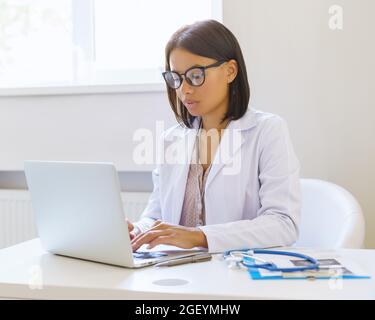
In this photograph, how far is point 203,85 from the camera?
1.62 m

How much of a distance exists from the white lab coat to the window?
1.01 metres

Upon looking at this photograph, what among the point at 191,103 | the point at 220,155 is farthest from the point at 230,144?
the point at 191,103

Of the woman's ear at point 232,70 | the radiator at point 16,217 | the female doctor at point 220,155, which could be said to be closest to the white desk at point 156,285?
the female doctor at point 220,155

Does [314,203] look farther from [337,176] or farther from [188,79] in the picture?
[188,79]

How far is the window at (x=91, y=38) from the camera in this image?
8.95 feet

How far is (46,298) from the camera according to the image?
1.04 m

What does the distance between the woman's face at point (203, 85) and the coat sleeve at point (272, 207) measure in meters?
0.17

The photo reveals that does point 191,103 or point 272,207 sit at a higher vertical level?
point 191,103

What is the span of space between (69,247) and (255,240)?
43cm

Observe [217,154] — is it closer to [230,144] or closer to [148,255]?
[230,144]

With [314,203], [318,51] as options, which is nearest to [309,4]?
[318,51]

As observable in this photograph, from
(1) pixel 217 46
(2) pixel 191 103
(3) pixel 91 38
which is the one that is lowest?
(2) pixel 191 103

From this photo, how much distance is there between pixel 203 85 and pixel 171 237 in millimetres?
524

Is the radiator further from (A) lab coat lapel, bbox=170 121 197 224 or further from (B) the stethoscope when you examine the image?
(B) the stethoscope
